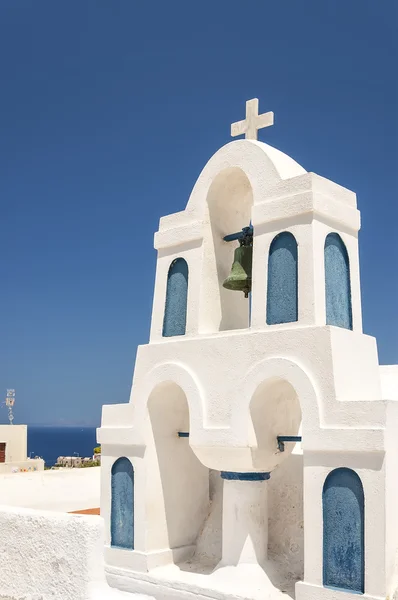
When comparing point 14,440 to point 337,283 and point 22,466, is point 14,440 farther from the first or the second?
point 337,283

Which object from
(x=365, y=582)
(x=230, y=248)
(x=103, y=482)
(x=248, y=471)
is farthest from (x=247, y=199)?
(x=365, y=582)

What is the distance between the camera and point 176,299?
994 centimetres

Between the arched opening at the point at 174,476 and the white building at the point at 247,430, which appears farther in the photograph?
the arched opening at the point at 174,476

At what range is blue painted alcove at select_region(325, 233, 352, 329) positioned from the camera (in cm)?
859

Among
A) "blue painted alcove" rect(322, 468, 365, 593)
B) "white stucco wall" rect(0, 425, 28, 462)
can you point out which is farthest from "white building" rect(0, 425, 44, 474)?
"blue painted alcove" rect(322, 468, 365, 593)

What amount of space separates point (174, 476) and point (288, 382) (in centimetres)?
260

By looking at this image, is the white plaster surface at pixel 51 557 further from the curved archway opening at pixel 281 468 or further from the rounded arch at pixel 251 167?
the rounded arch at pixel 251 167

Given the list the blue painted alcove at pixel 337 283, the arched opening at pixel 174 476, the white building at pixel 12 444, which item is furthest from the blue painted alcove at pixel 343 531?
the white building at pixel 12 444

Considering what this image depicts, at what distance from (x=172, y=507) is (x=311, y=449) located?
2.83 m

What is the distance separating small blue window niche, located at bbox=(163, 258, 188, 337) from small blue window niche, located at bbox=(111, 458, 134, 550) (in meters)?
1.92

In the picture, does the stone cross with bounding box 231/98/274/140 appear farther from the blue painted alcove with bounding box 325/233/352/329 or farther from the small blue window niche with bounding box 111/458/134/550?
the small blue window niche with bounding box 111/458/134/550

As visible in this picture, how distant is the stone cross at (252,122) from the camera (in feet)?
32.4

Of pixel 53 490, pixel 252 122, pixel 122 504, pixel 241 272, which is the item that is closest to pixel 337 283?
pixel 241 272

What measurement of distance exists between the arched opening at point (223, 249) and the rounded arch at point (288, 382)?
4.18ft
